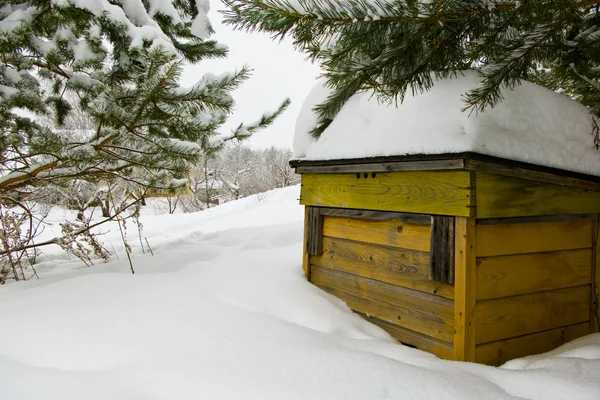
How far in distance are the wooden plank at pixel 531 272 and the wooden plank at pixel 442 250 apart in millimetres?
157

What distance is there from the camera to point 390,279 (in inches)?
93.9

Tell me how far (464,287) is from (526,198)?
69 centimetres

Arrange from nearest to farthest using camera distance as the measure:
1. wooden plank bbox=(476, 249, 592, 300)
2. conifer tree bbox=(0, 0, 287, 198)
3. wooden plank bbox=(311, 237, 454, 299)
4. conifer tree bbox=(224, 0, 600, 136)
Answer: conifer tree bbox=(224, 0, 600, 136)
wooden plank bbox=(476, 249, 592, 300)
wooden plank bbox=(311, 237, 454, 299)
conifer tree bbox=(0, 0, 287, 198)

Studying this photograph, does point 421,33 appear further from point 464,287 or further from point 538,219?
point 538,219

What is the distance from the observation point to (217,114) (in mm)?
3033

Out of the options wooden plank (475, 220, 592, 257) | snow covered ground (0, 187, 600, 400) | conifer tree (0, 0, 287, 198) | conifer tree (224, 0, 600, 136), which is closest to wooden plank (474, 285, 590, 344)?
snow covered ground (0, 187, 600, 400)

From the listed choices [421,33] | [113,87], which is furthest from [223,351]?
[113,87]

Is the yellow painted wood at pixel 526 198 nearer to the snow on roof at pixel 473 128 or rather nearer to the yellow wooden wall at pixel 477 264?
the yellow wooden wall at pixel 477 264

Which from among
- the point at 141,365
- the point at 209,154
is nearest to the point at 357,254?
the point at 141,365

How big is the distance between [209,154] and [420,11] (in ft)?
8.44

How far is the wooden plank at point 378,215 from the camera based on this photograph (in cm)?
217

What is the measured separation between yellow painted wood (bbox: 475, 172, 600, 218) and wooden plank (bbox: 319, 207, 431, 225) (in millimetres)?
328

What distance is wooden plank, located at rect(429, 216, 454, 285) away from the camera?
78.3 inches

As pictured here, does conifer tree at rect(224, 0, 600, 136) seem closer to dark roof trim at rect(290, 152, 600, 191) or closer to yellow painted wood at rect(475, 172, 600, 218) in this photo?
dark roof trim at rect(290, 152, 600, 191)
